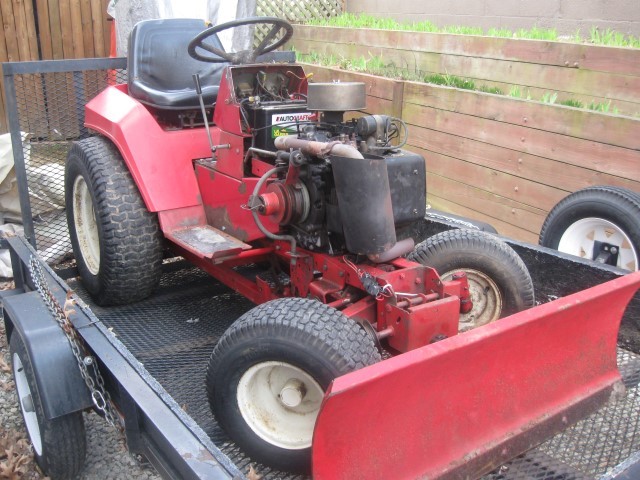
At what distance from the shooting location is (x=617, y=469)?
1789 mm

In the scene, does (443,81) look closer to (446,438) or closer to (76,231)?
(76,231)

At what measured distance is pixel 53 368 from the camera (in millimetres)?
2250

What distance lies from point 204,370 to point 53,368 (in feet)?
2.37

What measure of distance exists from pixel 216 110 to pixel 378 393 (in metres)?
1.88

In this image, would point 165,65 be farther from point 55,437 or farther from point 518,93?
point 518,93

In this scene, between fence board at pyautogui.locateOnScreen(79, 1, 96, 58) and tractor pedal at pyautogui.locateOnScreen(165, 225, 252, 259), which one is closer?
A: tractor pedal at pyautogui.locateOnScreen(165, 225, 252, 259)

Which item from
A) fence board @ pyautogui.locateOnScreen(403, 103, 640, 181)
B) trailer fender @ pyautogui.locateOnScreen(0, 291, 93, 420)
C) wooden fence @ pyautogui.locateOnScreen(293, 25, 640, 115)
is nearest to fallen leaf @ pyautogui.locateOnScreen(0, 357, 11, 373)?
trailer fender @ pyautogui.locateOnScreen(0, 291, 93, 420)

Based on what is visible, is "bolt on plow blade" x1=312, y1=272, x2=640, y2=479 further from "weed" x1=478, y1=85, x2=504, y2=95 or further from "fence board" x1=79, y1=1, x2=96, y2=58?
"fence board" x1=79, y1=1, x2=96, y2=58

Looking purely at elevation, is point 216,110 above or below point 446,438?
above

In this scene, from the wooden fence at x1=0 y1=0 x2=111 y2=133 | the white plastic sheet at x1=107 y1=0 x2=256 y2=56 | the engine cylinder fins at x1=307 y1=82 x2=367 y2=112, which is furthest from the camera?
the wooden fence at x1=0 y1=0 x2=111 y2=133

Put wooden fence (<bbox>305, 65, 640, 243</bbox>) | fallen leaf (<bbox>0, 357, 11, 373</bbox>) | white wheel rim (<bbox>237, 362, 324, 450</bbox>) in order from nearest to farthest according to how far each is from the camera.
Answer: white wheel rim (<bbox>237, 362, 324, 450</bbox>) < fallen leaf (<bbox>0, 357, 11, 373</bbox>) < wooden fence (<bbox>305, 65, 640, 243</bbox>)

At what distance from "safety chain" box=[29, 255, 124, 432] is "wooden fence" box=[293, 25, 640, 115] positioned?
3710 mm

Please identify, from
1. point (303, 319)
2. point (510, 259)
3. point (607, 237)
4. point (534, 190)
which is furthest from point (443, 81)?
point (303, 319)

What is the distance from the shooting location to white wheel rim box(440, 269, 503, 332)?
9.20 ft
